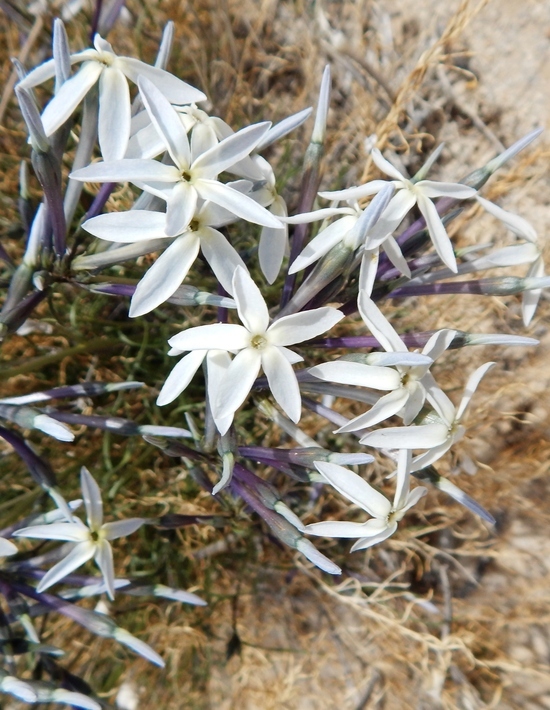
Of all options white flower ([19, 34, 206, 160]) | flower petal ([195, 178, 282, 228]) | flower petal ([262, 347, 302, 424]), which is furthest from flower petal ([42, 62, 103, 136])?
flower petal ([262, 347, 302, 424])

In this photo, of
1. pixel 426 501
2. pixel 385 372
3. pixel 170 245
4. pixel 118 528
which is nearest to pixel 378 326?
pixel 385 372

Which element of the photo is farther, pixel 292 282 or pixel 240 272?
pixel 292 282

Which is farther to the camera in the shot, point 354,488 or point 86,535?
point 86,535

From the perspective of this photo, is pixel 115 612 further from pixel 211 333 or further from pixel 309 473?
pixel 211 333

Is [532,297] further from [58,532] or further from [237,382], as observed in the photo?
[58,532]

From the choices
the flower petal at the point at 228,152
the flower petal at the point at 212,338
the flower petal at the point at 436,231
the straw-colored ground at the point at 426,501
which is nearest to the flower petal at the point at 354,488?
the flower petal at the point at 212,338

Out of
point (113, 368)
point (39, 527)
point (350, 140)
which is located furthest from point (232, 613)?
point (350, 140)
